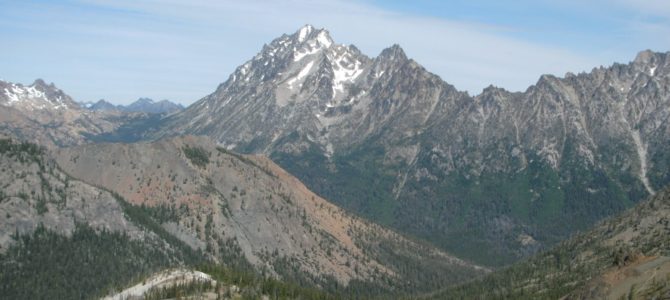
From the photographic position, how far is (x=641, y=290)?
7785 inches

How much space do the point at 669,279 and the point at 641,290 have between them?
655cm

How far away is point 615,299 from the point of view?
653 ft

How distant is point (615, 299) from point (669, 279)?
12.3 meters

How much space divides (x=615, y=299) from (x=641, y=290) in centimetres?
592

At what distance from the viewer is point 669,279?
19475 cm
